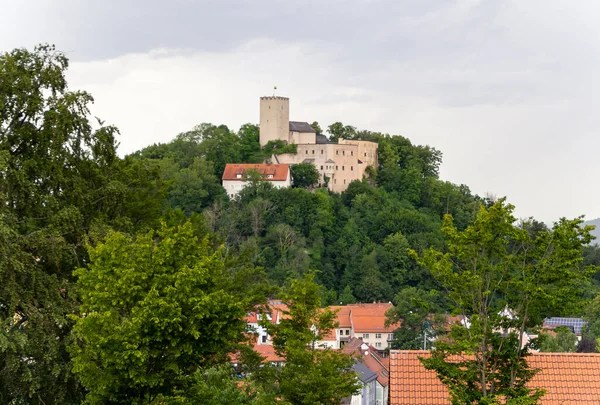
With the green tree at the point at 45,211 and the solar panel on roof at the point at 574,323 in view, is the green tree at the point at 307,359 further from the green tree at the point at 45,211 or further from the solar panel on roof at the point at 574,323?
the solar panel on roof at the point at 574,323

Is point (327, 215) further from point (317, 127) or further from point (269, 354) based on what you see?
point (269, 354)

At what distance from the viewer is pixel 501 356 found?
63.8 feet

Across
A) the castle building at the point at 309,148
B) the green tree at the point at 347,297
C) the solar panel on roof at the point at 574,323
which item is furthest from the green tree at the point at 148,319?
the castle building at the point at 309,148

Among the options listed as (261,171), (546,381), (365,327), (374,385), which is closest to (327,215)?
(261,171)

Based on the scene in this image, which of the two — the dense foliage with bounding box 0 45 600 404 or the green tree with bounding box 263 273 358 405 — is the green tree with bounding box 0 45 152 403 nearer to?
the dense foliage with bounding box 0 45 600 404

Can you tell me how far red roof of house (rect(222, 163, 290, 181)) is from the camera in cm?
10519

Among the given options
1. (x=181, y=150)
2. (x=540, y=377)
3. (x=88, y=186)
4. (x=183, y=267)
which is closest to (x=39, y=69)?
(x=88, y=186)

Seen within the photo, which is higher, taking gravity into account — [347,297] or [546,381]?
[347,297]

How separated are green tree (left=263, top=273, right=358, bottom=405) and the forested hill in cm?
6809

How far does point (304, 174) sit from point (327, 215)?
22.3 ft

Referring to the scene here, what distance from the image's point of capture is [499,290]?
64.0ft

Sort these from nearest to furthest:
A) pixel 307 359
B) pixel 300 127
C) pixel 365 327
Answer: pixel 307 359
pixel 365 327
pixel 300 127

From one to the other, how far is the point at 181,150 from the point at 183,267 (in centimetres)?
9629

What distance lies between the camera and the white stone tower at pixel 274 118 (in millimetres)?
109938
